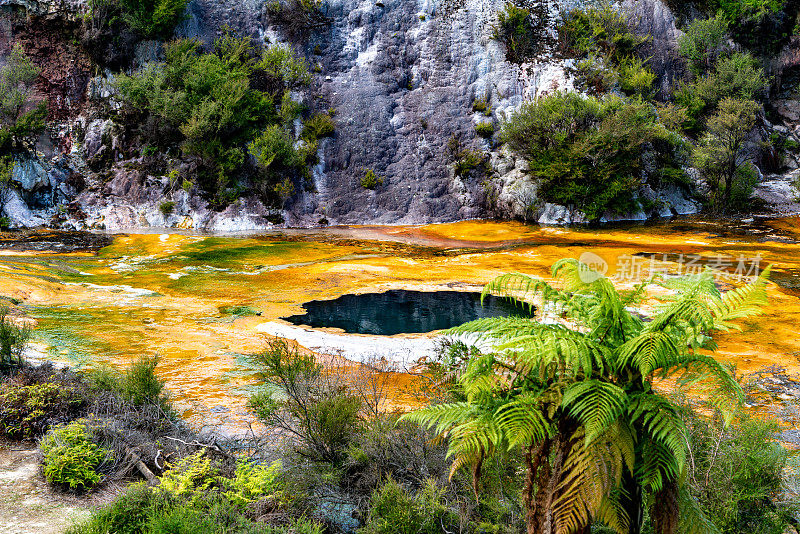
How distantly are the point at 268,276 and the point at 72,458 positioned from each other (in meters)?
7.96

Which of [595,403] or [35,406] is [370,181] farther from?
[595,403]

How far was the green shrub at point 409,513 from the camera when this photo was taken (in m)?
2.88

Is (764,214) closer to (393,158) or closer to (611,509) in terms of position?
(393,158)

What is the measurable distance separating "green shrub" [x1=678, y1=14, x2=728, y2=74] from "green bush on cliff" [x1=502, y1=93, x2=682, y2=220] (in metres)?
6.74

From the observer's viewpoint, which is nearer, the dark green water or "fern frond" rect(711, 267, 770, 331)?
"fern frond" rect(711, 267, 770, 331)

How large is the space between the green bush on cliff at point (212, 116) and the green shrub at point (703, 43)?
17.5 metres

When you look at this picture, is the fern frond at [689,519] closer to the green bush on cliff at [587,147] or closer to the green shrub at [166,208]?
the green bush on cliff at [587,147]

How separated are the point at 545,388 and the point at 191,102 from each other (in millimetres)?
19858

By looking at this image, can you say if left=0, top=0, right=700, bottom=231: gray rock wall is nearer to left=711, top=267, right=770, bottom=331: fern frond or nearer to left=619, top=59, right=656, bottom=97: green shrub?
left=619, top=59, right=656, bottom=97: green shrub

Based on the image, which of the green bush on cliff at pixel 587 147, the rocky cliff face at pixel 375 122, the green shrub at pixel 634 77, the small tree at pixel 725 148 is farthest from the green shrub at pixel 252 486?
the green shrub at pixel 634 77

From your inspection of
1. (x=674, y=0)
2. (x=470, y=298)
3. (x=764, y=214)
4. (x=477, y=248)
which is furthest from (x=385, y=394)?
(x=674, y=0)

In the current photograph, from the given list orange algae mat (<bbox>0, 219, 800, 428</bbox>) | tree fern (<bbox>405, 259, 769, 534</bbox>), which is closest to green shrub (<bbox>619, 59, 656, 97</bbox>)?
orange algae mat (<bbox>0, 219, 800, 428</bbox>)

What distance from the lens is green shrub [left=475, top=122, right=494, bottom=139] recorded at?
22.2m

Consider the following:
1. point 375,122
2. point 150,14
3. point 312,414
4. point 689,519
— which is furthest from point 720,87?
point 689,519
